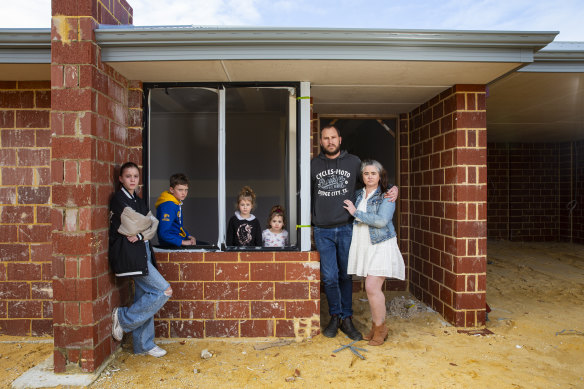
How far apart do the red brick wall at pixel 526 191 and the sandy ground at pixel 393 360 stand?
17.9 feet

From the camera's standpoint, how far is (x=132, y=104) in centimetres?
362

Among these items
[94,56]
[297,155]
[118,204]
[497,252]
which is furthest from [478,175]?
[497,252]

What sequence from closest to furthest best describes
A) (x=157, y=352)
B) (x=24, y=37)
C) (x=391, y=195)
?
(x=24, y=37), (x=157, y=352), (x=391, y=195)

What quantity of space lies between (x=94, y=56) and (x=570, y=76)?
4371mm

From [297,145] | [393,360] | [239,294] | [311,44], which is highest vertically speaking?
[311,44]

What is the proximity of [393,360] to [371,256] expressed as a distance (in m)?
0.83

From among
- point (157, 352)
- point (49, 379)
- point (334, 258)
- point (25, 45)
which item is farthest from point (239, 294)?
point (25, 45)

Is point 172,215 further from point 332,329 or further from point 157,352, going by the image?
point 332,329

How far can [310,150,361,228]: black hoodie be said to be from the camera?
360cm

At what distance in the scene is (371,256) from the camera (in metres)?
3.38

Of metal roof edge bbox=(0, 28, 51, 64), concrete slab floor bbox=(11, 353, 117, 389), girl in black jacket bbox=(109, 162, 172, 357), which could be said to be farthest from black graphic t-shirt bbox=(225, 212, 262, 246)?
metal roof edge bbox=(0, 28, 51, 64)

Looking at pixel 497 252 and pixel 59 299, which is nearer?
pixel 59 299

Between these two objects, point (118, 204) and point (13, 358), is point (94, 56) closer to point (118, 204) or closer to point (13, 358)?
point (118, 204)

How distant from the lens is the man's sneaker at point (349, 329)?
358 cm
